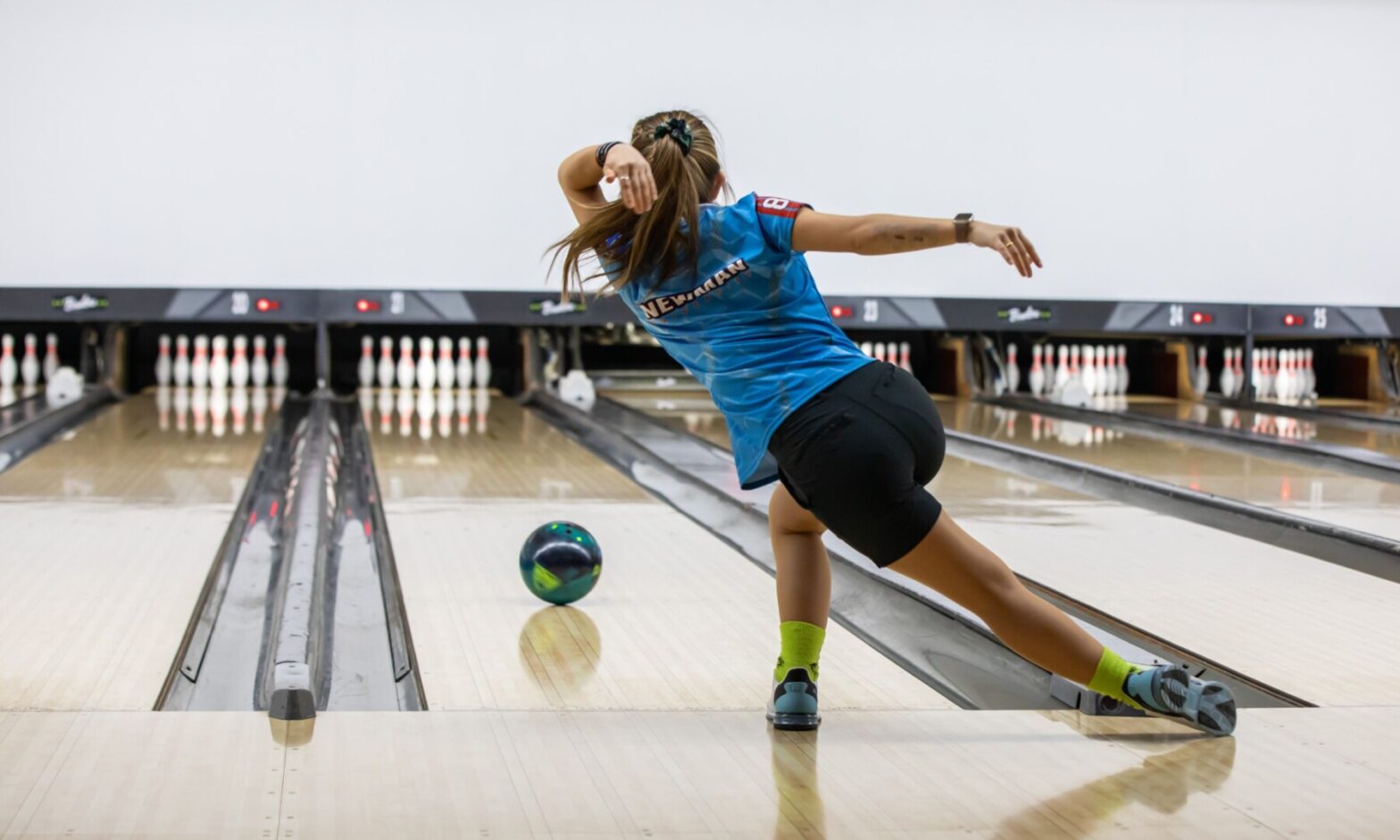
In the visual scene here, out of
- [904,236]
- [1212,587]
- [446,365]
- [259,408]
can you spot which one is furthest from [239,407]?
[904,236]

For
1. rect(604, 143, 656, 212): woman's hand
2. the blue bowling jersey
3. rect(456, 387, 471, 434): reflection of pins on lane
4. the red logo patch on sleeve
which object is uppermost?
rect(604, 143, 656, 212): woman's hand

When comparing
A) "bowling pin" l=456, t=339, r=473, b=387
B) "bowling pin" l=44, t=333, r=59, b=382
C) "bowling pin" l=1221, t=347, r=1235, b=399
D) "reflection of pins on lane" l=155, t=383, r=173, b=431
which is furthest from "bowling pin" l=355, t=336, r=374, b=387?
"bowling pin" l=1221, t=347, r=1235, b=399

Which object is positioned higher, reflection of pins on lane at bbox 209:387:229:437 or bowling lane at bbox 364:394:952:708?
reflection of pins on lane at bbox 209:387:229:437

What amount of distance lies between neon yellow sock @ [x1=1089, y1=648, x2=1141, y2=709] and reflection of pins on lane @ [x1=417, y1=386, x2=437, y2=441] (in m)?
3.58

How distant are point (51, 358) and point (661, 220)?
5.39m

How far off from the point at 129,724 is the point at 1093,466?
3.27 metres

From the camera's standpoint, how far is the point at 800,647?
6.14 feet

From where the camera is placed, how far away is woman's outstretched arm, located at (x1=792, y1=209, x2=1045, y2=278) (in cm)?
152

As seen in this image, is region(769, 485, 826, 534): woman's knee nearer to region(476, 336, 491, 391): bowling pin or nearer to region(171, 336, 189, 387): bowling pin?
region(476, 336, 491, 391): bowling pin

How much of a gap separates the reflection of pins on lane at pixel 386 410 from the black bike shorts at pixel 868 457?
12.3 feet

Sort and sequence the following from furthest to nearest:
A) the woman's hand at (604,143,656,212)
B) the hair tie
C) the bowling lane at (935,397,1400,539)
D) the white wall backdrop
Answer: the white wall backdrop < the bowling lane at (935,397,1400,539) < the hair tie < the woman's hand at (604,143,656,212)

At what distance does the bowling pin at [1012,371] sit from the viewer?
6.93m

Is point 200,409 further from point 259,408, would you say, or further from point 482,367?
point 482,367

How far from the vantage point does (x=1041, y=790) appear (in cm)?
156
